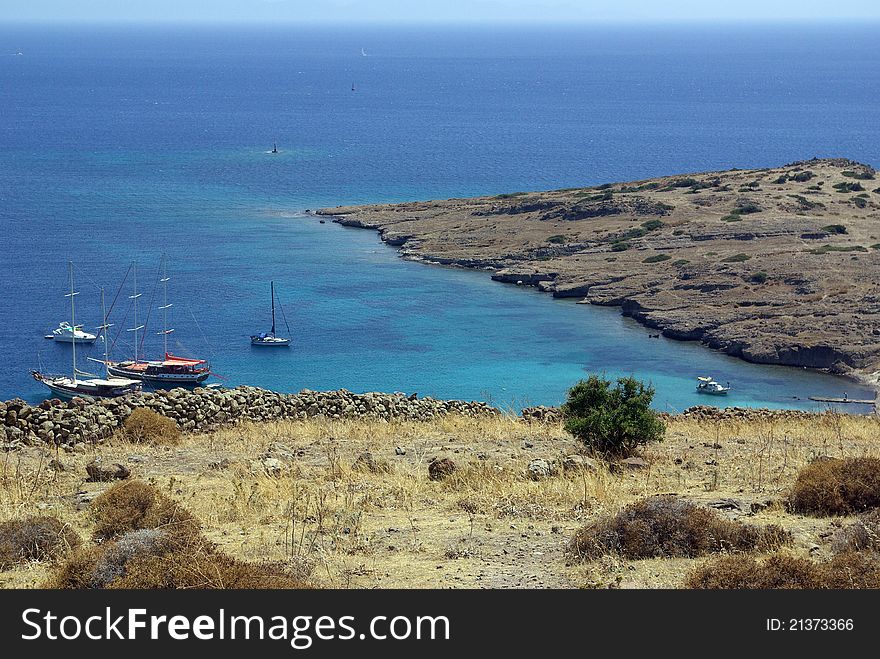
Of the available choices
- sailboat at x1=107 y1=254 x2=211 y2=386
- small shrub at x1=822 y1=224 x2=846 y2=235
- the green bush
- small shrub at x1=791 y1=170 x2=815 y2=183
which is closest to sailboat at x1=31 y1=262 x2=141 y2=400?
sailboat at x1=107 y1=254 x2=211 y2=386

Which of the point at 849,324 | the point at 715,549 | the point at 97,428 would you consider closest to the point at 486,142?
the point at 849,324

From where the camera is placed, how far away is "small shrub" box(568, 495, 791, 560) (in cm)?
1141

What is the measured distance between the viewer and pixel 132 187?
10594 cm

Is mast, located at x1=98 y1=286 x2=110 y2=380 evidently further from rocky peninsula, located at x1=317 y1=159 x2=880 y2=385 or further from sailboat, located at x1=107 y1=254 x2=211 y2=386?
rocky peninsula, located at x1=317 y1=159 x2=880 y2=385

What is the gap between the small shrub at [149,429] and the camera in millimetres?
20578

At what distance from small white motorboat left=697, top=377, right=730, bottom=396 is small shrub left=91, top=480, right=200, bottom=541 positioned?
4190 cm

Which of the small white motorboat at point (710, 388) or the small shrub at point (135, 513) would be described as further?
the small white motorboat at point (710, 388)

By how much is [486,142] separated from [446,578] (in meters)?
140

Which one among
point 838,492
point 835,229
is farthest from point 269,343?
point 838,492

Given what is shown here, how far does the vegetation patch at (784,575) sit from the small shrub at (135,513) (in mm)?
5307

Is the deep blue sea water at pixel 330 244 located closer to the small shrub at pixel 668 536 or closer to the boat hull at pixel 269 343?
the boat hull at pixel 269 343

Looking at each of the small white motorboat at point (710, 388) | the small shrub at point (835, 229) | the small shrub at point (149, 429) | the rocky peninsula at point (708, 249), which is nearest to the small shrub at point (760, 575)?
the small shrub at point (149, 429)

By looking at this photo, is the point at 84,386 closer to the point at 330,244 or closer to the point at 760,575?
the point at 330,244

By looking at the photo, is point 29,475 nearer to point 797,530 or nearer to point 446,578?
point 446,578
